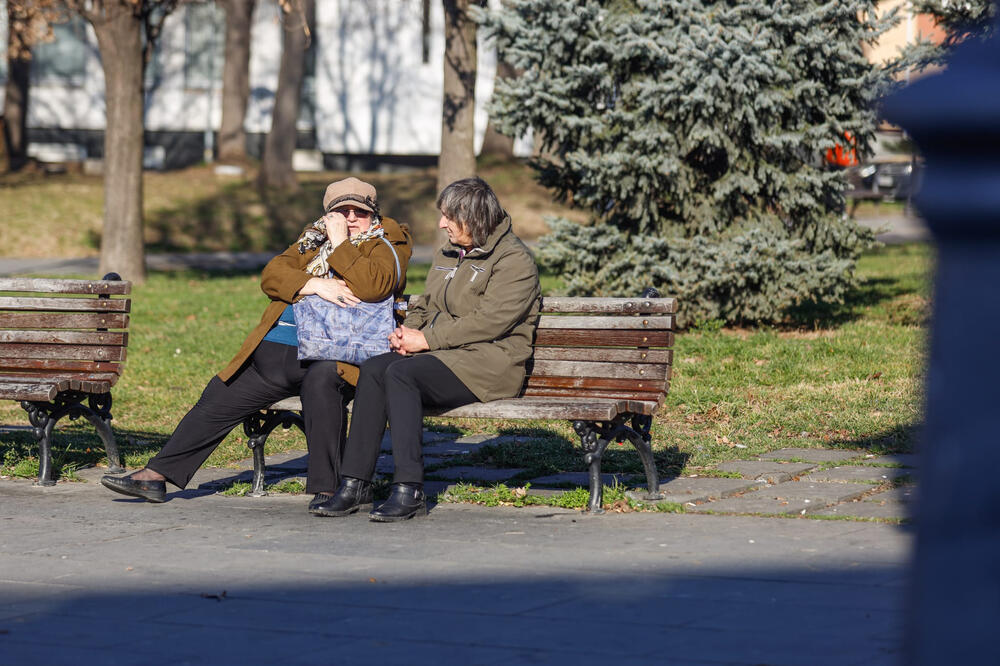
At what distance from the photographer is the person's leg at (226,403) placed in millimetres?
6406

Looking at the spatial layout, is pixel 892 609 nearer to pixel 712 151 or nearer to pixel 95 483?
pixel 95 483

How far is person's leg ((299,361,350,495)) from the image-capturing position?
6.20m

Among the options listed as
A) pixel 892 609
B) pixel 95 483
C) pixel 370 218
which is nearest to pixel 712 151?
pixel 370 218

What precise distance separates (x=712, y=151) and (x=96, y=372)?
6.03 metres

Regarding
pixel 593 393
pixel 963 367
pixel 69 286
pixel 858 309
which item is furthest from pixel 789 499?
pixel 858 309

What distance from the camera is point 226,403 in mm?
6453

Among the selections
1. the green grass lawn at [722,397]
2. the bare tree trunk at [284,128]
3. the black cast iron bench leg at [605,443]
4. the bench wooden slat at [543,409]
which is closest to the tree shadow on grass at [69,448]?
the green grass lawn at [722,397]

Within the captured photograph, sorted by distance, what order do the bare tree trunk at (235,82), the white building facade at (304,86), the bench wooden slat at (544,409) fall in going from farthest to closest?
the white building facade at (304,86), the bare tree trunk at (235,82), the bench wooden slat at (544,409)

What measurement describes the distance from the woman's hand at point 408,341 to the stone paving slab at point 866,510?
196 cm

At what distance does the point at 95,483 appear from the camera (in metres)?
7.03

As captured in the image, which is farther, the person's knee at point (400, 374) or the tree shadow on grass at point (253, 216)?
the tree shadow on grass at point (253, 216)

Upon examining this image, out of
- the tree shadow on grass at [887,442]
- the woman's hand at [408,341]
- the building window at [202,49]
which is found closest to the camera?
the woman's hand at [408,341]

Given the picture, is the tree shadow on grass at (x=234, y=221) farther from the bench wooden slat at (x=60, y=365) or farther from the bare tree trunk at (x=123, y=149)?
the bench wooden slat at (x=60, y=365)

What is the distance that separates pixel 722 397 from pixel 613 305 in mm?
2656
